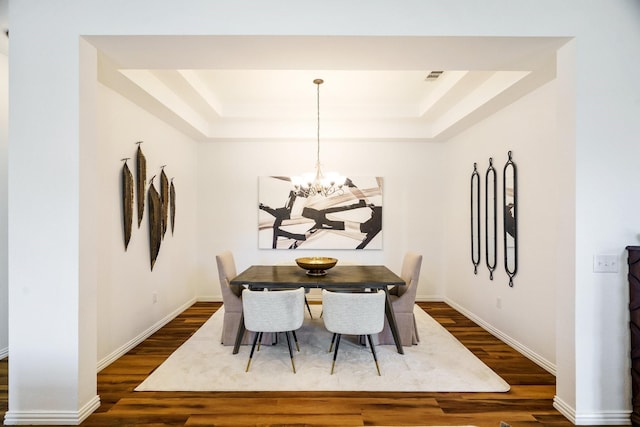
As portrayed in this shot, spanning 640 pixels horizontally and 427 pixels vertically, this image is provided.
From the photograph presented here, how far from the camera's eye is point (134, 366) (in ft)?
10.1

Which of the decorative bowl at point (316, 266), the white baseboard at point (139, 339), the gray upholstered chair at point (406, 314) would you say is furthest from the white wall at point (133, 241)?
the gray upholstered chair at point (406, 314)

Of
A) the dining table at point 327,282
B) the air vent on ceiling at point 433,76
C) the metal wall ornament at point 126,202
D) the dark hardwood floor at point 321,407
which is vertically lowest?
the dark hardwood floor at point 321,407

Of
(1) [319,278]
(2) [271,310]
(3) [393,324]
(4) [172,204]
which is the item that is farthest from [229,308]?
(4) [172,204]

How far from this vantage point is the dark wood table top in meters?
3.24

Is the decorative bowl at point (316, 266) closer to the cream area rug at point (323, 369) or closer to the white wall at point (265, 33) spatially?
the cream area rug at point (323, 369)

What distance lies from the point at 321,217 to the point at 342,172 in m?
0.78

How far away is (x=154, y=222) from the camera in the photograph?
3953 mm

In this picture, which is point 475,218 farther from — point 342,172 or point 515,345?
point 342,172

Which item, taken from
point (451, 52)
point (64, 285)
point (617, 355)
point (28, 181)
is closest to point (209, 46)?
point (28, 181)

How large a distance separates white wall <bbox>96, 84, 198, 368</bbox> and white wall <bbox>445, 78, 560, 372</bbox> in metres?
3.72

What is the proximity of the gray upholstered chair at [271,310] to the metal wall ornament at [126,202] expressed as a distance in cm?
144

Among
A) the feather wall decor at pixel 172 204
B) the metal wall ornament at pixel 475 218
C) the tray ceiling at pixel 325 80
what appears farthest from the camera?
the feather wall decor at pixel 172 204

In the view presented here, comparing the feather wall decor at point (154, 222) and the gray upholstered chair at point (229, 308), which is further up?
the feather wall decor at point (154, 222)

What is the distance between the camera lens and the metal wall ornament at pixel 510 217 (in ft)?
11.7
